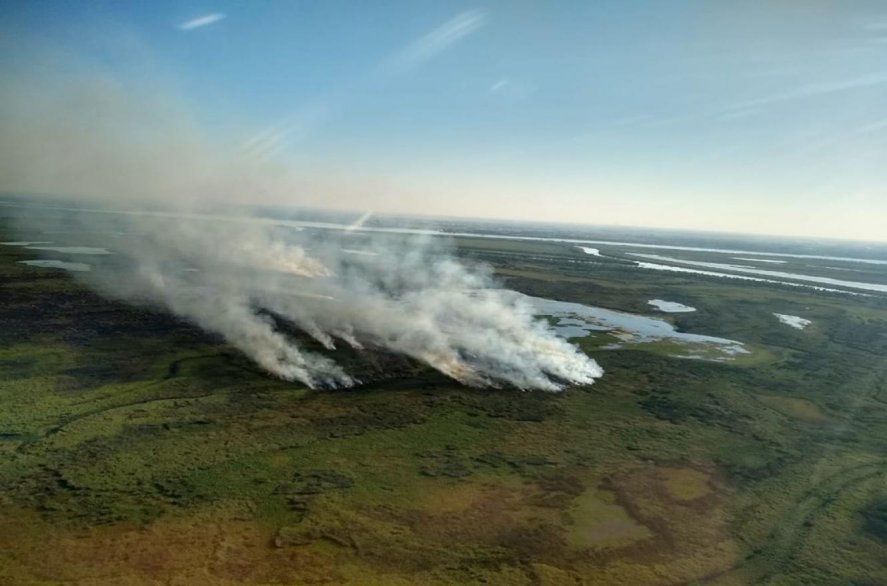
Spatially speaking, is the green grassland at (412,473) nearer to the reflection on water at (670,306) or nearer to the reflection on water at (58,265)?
the reflection on water at (670,306)

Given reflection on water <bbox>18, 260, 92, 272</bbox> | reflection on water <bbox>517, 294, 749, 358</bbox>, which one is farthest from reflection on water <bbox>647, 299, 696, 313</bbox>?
reflection on water <bbox>18, 260, 92, 272</bbox>

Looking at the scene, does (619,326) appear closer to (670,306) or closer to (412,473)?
(670,306)

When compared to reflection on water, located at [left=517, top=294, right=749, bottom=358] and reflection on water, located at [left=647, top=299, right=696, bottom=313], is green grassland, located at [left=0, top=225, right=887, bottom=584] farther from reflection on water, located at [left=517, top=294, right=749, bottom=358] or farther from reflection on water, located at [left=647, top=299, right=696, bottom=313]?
reflection on water, located at [left=647, top=299, right=696, bottom=313]

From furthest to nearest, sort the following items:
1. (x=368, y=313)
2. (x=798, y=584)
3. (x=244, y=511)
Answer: (x=368, y=313) < (x=244, y=511) < (x=798, y=584)

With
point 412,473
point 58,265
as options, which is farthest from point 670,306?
point 58,265

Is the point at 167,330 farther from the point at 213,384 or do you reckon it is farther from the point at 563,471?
the point at 563,471

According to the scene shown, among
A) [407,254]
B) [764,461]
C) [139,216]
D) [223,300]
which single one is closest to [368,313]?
[223,300]

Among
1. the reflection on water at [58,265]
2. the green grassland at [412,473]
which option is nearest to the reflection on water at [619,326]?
the green grassland at [412,473]

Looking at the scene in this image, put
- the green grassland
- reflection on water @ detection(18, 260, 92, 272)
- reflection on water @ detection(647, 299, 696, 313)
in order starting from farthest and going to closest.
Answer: reflection on water @ detection(647, 299, 696, 313), reflection on water @ detection(18, 260, 92, 272), the green grassland
